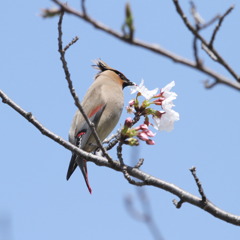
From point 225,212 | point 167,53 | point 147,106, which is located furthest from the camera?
point 147,106

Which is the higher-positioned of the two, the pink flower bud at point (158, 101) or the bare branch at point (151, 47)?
the pink flower bud at point (158, 101)

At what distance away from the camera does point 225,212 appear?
322cm

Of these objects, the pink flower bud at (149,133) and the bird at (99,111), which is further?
the bird at (99,111)

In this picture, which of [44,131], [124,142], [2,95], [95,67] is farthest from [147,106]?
[95,67]

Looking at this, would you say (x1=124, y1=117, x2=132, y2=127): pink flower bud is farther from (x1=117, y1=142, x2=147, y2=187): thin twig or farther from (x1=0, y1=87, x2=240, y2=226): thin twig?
(x1=0, y1=87, x2=240, y2=226): thin twig

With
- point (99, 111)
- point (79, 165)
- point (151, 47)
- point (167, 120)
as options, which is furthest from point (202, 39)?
point (99, 111)

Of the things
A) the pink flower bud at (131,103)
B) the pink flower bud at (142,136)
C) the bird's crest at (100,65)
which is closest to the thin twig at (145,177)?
the pink flower bud at (142,136)

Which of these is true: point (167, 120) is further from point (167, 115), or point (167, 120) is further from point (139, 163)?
point (139, 163)

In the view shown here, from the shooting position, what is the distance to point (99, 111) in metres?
5.82

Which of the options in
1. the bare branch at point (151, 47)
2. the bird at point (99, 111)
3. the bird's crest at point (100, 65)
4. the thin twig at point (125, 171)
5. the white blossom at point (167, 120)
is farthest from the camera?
the bird's crest at point (100, 65)

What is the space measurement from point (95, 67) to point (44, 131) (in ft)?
11.0

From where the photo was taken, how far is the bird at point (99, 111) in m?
5.12

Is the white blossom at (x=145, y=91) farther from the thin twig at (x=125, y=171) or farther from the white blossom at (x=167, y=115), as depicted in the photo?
the thin twig at (x=125, y=171)

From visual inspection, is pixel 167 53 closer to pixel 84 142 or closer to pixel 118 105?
pixel 84 142
